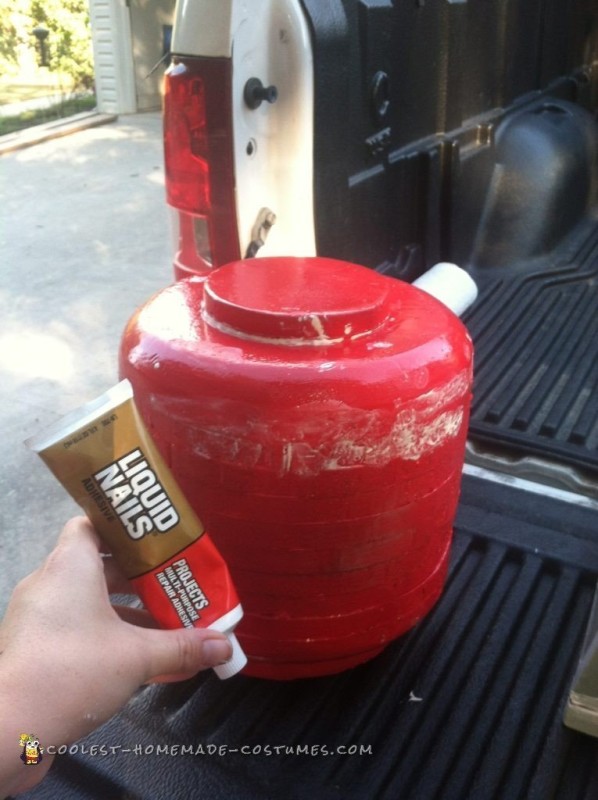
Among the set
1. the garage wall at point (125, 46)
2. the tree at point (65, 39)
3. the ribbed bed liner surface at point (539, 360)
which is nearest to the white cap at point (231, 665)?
the ribbed bed liner surface at point (539, 360)

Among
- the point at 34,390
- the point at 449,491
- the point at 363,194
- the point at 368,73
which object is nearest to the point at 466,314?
the point at 363,194

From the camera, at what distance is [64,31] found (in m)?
10.7

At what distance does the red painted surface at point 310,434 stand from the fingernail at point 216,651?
0.20 metres

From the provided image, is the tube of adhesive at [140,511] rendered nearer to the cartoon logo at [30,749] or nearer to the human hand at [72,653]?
the human hand at [72,653]

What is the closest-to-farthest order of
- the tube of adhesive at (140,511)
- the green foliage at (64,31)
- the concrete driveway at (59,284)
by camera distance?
the tube of adhesive at (140,511), the concrete driveway at (59,284), the green foliage at (64,31)

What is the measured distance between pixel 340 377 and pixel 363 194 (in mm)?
957

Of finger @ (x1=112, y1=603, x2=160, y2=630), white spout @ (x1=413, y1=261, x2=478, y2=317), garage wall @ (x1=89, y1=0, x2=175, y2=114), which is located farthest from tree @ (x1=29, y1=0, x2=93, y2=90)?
finger @ (x1=112, y1=603, x2=160, y2=630)

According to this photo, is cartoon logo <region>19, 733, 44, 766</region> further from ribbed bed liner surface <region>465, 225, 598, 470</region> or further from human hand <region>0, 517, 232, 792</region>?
ribbed bed liner surface <region>465, 225, 598, 470</region>

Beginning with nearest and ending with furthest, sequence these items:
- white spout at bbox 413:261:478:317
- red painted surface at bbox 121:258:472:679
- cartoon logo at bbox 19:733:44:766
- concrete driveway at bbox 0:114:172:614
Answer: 1. cartoon logo at bbox 19:733:44:766
2. red painted surface at bbox 121:258:472:679
3. white spout at bbox 413:261:478:317
4. concrete driveway at bbox 0:114:172:614

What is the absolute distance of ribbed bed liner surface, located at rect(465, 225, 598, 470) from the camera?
196cm

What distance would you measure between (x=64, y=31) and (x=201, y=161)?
34.6ft

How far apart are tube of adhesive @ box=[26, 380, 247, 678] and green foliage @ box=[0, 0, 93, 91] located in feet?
36.2

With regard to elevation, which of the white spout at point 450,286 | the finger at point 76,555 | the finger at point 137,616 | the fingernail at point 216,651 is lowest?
the finger at point 137,616

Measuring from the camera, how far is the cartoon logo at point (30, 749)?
86cm
